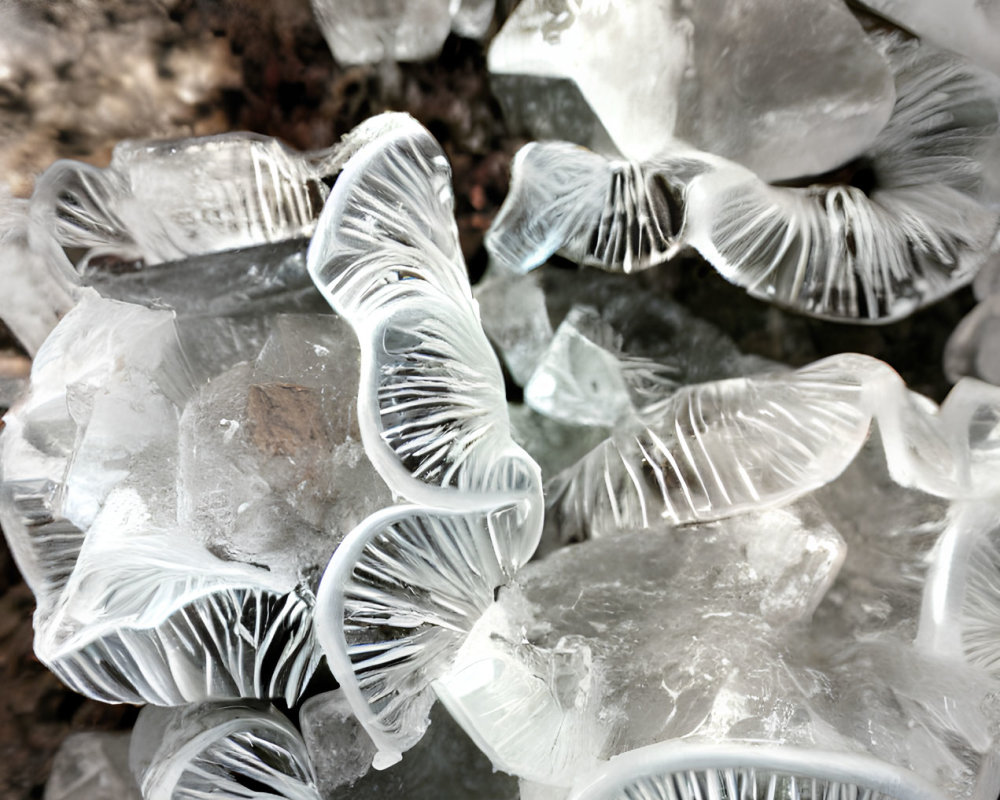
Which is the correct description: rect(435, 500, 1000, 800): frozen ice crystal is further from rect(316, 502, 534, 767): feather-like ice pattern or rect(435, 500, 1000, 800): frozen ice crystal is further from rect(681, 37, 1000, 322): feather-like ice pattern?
rect(681, 37, 1000, 322): feather-like ice pattern

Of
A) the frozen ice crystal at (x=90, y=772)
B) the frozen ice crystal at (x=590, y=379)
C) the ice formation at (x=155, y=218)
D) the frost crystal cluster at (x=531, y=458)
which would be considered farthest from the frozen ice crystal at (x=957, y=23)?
the frozen ice crystal at (x=90, y=772)

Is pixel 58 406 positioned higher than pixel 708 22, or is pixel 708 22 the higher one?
pixel 708 22

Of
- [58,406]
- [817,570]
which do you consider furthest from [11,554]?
[817,570]

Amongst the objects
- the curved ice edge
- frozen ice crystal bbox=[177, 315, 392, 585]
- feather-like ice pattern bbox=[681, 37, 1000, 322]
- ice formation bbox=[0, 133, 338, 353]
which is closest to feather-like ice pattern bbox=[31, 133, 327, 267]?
ice formation bbox=[0, 133, 338, 353]

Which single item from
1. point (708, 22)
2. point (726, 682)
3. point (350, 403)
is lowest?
point (726, 682)

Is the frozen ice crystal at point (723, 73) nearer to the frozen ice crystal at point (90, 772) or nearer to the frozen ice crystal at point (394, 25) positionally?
the frozen ice crystal at point (394, 25)

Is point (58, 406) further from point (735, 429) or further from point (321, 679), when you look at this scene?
Result: point (735, 429)

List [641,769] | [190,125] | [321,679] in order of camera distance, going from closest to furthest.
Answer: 1. [641,769]
2. [321,679]
3. [190,125]
